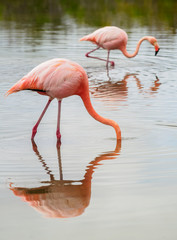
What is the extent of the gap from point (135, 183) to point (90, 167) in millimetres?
723

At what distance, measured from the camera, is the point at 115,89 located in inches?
431

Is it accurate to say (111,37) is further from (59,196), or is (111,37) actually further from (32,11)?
(32,11)

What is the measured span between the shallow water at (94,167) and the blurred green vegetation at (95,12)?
593 inches

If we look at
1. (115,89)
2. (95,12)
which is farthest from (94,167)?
(95,12)

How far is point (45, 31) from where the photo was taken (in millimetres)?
22359

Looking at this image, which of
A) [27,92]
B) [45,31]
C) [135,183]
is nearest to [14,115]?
[27,92]

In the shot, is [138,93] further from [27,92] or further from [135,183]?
[135,183]

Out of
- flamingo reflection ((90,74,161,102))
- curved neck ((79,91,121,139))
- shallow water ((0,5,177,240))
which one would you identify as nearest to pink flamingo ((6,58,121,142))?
curved neck ((79,91,121,139))

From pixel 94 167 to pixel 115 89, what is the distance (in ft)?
16.7

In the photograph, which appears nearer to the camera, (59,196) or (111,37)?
(59,196)

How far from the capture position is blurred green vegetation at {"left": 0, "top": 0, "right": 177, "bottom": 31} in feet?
90.2

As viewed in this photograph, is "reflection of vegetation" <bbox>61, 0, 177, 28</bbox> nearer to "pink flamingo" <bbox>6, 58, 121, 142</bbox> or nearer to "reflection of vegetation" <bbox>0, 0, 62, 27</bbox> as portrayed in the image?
"reflection of vegetation" <bbox>0, 0, 62, 27</bbox>

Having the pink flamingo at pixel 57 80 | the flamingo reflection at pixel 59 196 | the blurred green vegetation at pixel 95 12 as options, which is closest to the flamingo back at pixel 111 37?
the pink flamingo at pixel 57 80

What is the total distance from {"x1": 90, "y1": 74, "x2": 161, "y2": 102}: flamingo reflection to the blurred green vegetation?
12672 millimetres
